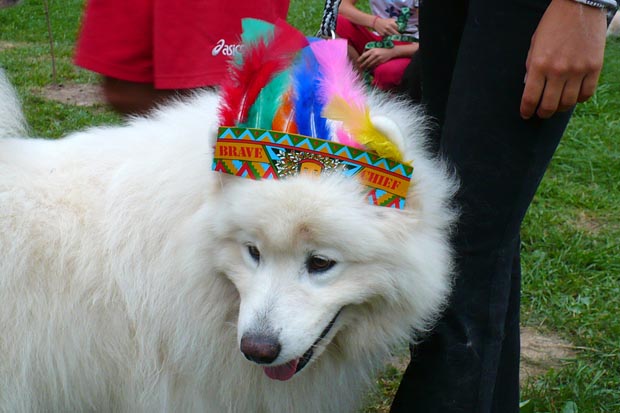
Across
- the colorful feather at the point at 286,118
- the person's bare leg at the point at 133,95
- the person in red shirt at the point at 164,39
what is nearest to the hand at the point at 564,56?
the colorful feather at the point at 286,118

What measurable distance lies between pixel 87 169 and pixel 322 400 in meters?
1.08

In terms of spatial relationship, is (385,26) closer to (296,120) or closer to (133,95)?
(133,95)

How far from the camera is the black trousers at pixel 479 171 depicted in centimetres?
204

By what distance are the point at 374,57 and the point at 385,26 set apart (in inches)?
13.4

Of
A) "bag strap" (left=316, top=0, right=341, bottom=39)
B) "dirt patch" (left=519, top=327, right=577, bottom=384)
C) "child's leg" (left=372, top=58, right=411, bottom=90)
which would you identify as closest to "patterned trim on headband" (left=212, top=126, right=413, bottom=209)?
"dirt patch" (left=519, top=327, right=577, bottom=384)

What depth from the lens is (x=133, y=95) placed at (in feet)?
10.0

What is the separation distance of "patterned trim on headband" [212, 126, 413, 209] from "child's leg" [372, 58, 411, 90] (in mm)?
3883

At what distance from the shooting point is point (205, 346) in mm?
2293

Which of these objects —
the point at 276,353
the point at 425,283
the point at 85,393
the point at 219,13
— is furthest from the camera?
the point at 219,13

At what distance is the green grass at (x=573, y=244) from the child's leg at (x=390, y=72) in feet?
4.65

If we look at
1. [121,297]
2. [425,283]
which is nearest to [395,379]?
[425,283]

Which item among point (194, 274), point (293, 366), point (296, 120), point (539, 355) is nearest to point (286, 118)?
point (296, 120)

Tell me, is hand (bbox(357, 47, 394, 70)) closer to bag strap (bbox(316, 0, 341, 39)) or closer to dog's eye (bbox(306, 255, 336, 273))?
bag strap (bbox(316, 0, 341, 39))

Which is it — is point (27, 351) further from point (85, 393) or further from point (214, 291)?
point (214, 291)
